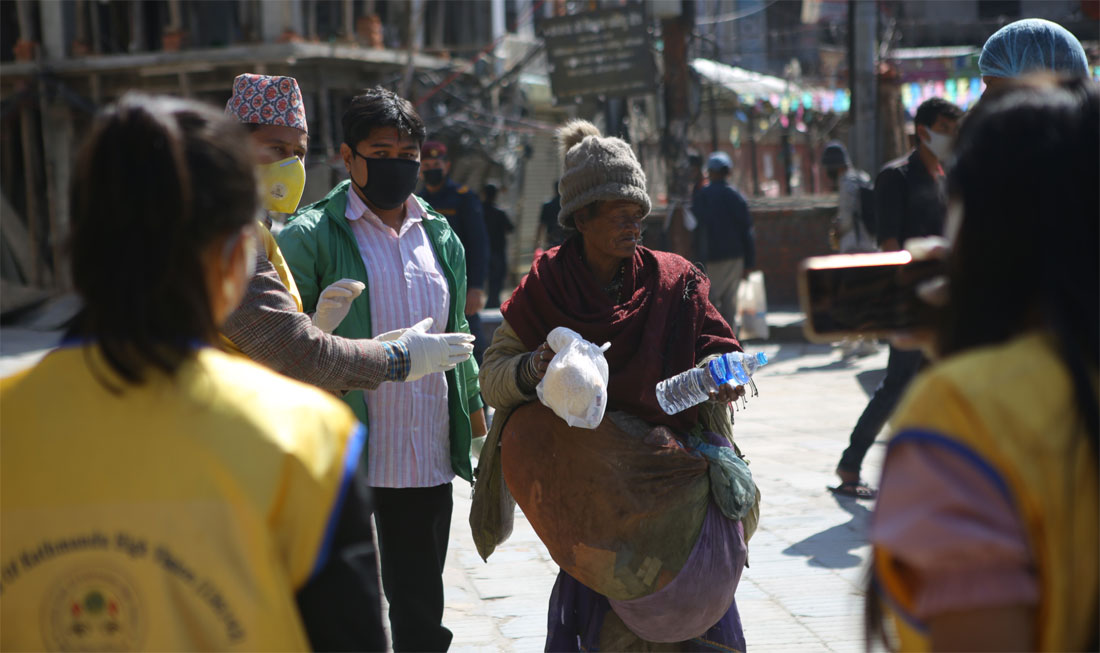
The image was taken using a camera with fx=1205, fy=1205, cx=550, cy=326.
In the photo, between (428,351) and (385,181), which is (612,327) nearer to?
(428,351)

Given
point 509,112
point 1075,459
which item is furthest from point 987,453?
point 509,112

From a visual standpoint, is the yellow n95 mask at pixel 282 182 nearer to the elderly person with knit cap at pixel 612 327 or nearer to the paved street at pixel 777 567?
the elderly person with knit cap at pixel 612 327

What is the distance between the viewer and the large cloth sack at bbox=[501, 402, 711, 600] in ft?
10.5

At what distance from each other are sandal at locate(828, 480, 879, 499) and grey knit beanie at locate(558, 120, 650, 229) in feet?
11.5

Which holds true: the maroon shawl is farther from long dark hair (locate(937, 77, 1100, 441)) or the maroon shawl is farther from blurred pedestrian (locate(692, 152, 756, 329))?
blurred pedestrian (locate(692, 152, 756, 329))

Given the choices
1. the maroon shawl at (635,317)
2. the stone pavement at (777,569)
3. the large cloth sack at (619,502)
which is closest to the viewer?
the large cloth sack at (619,502)

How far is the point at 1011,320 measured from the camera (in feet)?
4.95

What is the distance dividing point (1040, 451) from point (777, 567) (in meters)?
4.12

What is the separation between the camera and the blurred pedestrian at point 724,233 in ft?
38.5

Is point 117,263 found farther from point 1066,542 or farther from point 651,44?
point 651,44

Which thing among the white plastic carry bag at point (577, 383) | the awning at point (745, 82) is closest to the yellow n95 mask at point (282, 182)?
the white plastic carry bag at point (577, 383)

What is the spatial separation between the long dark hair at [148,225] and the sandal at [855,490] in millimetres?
5392

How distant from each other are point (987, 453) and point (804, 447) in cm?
675

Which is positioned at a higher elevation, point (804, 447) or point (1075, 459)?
point (1075, 459)
